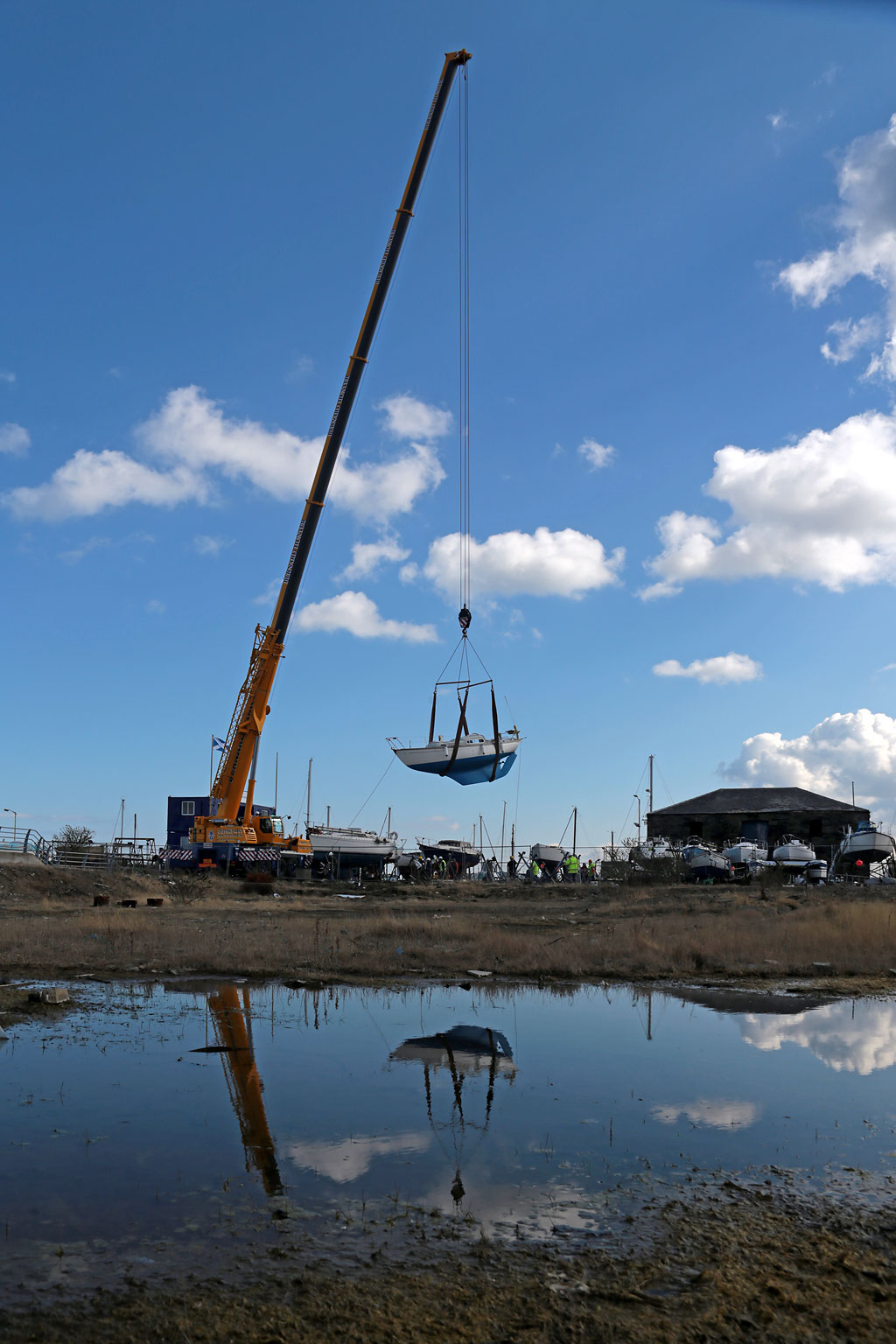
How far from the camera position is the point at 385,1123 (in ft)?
22.2

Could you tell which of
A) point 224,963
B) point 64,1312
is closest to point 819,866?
point 224,963

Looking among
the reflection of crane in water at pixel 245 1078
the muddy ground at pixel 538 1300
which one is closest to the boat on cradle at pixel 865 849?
the reflection of crane in water at pixel 245 1078

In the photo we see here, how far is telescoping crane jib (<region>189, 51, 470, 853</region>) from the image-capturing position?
115ft

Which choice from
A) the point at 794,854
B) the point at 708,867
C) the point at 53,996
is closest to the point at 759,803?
the point at 794,854

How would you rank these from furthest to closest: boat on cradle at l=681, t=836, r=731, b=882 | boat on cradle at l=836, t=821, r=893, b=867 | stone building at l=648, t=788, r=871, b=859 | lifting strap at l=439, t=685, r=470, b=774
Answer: stone building at l=648, t=788, r=871, b=859, boat on cradle at l=836, t=821, r=893, b=867, boat on cradle at l=681, t=836, r=731, b=882, lifting strap at l=439, t=685, r=470, b=774

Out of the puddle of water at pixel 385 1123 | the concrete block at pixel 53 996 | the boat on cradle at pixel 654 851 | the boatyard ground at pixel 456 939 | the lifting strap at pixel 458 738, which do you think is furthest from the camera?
the boat on cradle at pixel 654 851

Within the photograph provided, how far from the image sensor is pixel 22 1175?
18.2ft

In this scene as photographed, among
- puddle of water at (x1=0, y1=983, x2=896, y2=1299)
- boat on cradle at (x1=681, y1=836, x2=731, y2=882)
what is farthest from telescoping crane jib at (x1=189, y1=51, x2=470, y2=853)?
puddle of water at (x1=0, y1=983, x2=896, y2=1299)

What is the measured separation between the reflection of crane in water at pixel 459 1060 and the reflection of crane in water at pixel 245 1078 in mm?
1142

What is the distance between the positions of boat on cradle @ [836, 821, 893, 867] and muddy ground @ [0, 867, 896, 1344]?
59.7 feet

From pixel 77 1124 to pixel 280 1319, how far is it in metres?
3.34

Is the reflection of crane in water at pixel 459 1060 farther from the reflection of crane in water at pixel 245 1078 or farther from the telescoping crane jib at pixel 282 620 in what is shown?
the telescoping crane jib at pixel 282 620

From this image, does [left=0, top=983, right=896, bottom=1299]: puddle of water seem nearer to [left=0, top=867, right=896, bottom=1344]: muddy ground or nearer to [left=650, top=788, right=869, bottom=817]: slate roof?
[left=0, top=867, right=896, bottom=1344]: muddy ground

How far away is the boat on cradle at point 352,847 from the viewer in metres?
50.9
